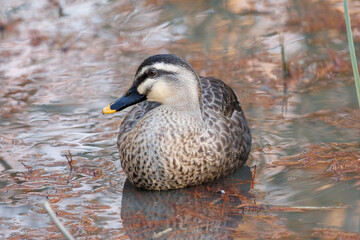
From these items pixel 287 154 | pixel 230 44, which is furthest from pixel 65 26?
pixel 287 154

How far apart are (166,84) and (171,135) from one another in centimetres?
43

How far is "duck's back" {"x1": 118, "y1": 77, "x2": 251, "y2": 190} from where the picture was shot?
5.56 meters

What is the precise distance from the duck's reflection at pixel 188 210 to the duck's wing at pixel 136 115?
0.51 meters

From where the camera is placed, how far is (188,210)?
529 centimetres

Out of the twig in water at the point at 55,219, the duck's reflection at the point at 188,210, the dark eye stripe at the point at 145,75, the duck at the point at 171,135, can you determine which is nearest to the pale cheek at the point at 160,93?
the duck at the point at 171,135

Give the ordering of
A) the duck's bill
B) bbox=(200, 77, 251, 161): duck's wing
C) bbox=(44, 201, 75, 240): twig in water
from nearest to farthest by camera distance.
Answer: 1. bbox=(44, 201, 75, 240): twig in water
2. the duck's bill
3. bbox=(200, 77, 251, 161): duck's wing

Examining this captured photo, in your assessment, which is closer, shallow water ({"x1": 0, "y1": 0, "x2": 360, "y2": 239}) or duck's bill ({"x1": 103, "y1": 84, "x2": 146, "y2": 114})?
shallow water ({"x1": 0, "y1": 0, "x2": 360, "y2": 239})

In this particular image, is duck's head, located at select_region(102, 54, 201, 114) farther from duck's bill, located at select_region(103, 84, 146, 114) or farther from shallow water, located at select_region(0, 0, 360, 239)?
shallow water, located at select_region(0, 0, 360, 239)

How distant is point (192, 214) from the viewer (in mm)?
5207

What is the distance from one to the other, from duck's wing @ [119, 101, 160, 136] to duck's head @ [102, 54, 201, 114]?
451 mm

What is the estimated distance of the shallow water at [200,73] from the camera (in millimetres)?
5102

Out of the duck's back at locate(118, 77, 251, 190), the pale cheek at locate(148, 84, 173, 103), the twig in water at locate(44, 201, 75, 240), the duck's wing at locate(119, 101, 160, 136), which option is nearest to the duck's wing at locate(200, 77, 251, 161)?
the duck's back at locate(118, 77, 251, 190)

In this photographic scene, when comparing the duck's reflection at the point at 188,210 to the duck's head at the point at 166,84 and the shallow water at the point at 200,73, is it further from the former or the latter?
the duck's head at the point at 166,84

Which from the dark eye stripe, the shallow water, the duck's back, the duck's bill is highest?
the dark eye stripe
